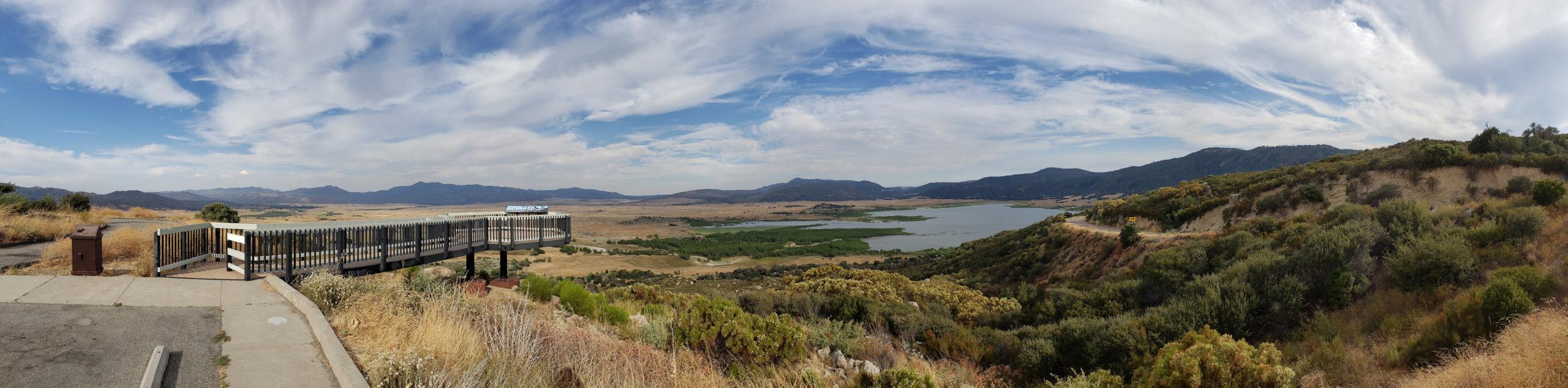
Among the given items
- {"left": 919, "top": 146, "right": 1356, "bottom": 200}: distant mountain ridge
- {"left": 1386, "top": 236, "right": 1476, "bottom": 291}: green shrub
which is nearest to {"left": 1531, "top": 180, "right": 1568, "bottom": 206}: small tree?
{"left": 1386, "top": 236, "right": 1476, "bottom": 291}: green shrub

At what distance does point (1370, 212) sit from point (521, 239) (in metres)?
19.3

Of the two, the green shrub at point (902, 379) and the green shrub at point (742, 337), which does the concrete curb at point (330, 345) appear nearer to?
the green shrub at point (742, 337)

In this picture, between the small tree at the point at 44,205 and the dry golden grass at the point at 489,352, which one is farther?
the small tree at the point at 44,205

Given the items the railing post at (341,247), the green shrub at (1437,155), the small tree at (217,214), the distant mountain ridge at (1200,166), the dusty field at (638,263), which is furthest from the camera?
the distant mountain ridge at (1200,166)

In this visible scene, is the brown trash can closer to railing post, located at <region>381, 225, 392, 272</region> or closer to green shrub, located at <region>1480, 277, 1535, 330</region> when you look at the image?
railing post, located at <region>381, 225, 392, 272</region>

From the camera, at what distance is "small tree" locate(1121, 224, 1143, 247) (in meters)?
20.2

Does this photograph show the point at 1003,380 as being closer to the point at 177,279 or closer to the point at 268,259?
the point at 268,259

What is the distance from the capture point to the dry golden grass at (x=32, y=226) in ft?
40.0

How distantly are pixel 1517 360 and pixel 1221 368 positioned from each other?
227 centimetres

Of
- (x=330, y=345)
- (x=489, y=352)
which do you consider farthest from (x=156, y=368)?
(x=489, y=352)

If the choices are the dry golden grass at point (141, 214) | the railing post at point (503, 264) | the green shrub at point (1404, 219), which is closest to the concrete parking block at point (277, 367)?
the railing post at point (503, 264)

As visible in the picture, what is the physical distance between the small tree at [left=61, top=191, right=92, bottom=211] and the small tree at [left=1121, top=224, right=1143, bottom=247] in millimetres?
35489

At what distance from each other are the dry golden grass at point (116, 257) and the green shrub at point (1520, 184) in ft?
100

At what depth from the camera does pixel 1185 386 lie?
16.4 feet
